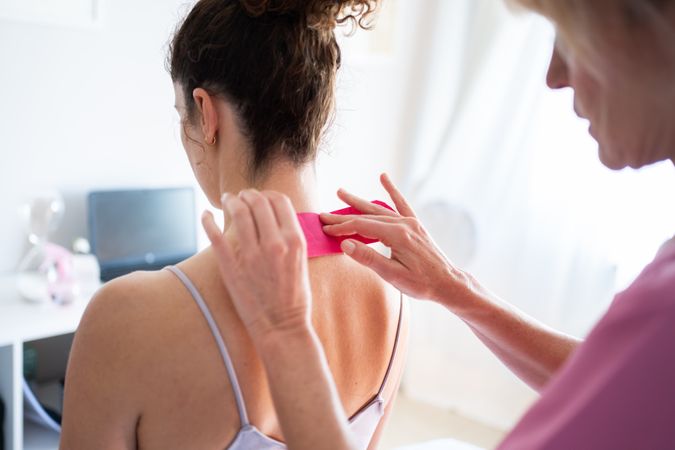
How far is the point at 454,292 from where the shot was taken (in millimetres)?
1135

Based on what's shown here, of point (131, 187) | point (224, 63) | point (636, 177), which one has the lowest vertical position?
point (131, 187)

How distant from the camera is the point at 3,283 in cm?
199

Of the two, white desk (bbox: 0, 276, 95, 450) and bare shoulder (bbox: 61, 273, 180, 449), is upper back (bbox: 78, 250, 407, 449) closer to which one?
bare shoulder (bbox: 61, 273, 180, 449)

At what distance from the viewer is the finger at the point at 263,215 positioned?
746mm

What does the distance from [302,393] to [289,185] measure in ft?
1.36

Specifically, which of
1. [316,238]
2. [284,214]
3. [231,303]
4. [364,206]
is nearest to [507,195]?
[364,206]

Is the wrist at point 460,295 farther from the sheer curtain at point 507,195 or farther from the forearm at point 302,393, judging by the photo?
the sheer curtain at point 507,195

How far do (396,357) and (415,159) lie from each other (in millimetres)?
2075

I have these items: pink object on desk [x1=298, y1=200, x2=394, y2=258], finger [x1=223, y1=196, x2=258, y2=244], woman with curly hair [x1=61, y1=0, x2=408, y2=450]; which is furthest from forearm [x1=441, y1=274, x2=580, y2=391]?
finger [x1=223, y1=196, x2=258, y2=244]

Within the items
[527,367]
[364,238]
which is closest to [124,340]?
[364,238]

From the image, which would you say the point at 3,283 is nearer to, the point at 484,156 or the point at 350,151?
the point at 350,151

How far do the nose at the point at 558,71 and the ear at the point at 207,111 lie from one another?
Result: 529 millimetres

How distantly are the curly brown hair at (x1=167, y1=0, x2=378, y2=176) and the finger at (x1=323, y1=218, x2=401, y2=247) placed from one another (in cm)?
15

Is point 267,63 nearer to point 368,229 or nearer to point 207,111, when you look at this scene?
point 207,111
